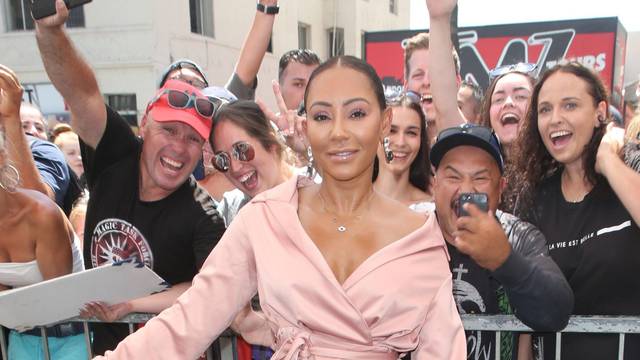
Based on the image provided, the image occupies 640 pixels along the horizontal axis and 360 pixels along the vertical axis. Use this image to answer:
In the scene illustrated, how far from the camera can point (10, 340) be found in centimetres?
250

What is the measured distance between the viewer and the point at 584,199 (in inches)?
84.0

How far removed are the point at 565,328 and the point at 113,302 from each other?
1838 mm

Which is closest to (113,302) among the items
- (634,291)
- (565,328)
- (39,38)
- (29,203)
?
(29,203)

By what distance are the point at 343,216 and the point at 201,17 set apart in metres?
17.1

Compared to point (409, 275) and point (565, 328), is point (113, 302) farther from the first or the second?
point (565, 328)

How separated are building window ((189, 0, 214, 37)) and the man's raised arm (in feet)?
51.3

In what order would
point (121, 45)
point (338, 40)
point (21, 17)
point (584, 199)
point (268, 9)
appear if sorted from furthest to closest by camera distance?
point (338, 40) < point (21, 17) < point (121, 45) < point (268, 9) < point (584, 199)

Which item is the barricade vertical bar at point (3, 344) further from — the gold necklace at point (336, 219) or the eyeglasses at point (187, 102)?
the gold necklace at point (336, 219)

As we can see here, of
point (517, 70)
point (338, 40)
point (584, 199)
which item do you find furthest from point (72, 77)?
point (338, 40)

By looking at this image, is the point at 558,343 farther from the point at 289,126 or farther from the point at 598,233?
the point at 289,126

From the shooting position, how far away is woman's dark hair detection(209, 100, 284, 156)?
8.53 ft

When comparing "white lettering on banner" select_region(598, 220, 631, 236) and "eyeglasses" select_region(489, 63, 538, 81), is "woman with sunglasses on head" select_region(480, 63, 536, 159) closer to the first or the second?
"eyeglasses" select_region(489, 63, 538, 81)

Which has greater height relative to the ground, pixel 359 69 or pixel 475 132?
pixel 359 69

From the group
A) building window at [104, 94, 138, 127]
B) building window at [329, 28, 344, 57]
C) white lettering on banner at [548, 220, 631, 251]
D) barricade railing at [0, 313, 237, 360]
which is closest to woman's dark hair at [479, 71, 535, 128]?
white lettering on banner at [548, 220, 631, 251]
